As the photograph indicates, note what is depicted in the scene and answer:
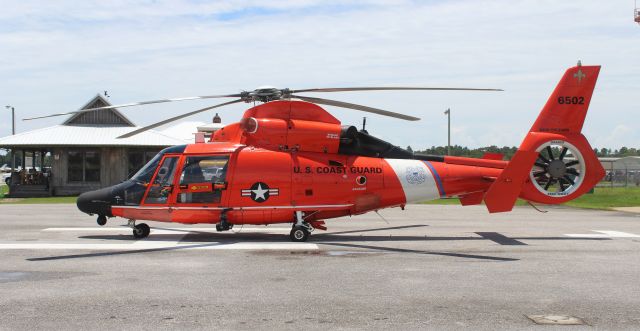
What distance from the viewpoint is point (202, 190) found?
14.9 m

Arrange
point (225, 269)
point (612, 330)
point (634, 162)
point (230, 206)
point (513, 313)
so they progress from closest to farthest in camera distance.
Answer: point (612, 330) → point (513, 313) → point (225, 269) → point (230, 206) → point (634, 162)

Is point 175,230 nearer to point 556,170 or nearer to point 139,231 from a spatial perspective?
point 139,231

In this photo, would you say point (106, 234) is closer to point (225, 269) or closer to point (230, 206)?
point (230, 206)

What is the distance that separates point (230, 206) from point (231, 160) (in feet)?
3.66

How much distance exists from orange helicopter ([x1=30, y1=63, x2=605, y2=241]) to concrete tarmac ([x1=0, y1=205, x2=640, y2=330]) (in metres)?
0.87

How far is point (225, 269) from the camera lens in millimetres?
10859

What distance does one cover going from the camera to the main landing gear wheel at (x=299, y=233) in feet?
48.2

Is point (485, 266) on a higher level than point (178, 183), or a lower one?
lower

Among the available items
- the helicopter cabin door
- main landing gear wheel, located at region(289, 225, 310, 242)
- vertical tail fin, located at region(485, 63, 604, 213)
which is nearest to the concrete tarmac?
main landing gear wheel, located at region(289, 225, 310, 242)

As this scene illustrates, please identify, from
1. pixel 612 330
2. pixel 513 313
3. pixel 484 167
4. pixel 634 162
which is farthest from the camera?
pixel 634 162

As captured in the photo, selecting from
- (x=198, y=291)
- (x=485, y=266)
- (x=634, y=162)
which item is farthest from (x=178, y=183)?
(x=634, y=162)

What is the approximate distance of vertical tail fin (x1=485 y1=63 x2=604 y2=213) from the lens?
1549 centimetres

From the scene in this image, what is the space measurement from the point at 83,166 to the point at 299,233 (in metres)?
29.8

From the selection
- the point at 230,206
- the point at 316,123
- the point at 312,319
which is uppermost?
the point at 316,123
